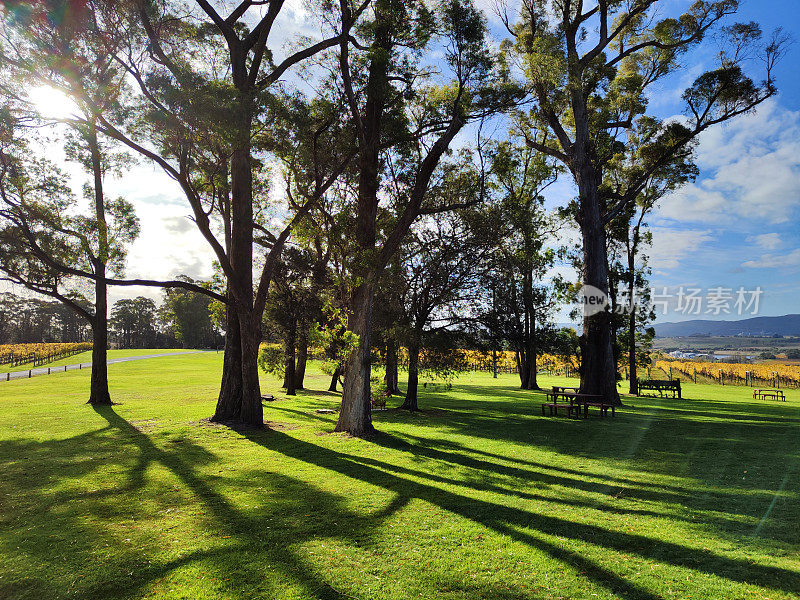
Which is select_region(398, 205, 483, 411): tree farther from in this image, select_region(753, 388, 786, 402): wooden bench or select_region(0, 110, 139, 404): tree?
select_region(753, 388, 786, 402): wooden bench

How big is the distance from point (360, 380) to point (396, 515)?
666 cm

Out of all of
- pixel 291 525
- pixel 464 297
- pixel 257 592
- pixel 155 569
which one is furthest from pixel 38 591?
pixel 464 297

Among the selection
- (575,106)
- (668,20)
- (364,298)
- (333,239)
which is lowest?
(364,298)

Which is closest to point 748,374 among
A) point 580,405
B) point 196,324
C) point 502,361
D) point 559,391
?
point 502,361

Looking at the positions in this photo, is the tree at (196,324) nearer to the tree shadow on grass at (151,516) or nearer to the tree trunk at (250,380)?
the tree trunk at (250,380)

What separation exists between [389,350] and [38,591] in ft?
52.6

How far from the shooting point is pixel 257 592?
396 centimetres

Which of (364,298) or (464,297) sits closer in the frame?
(364,298)

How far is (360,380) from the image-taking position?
494 inches

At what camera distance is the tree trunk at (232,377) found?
13938mm

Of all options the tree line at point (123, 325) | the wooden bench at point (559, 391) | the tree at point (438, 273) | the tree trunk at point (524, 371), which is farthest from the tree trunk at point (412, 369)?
the tree line at point (123, 325)

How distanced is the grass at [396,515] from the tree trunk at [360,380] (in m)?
0.81

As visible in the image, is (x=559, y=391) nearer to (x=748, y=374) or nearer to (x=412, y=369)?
(x=412, y=369)

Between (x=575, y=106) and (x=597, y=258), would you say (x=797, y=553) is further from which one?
(x=575, y=106)
